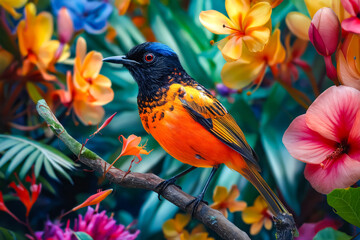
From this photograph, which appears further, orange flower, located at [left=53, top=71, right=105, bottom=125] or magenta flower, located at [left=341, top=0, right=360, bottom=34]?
orange flower, located at [left=53, top=71, right=105, bottom=125]

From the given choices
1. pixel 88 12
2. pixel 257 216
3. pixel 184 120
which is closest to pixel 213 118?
pixel 184 120

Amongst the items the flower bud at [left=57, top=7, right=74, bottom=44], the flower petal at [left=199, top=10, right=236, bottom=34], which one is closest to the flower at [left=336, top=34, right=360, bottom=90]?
the flower petal at [left=199, top=10, right=236, bottom=34]

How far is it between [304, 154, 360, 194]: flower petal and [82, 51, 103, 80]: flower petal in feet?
0.93

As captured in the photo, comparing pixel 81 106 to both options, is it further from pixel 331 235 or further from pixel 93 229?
pixel 331 235

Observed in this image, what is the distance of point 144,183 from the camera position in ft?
1.29

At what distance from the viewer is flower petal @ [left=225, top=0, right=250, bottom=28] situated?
0.41 m

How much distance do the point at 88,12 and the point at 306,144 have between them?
35 cm

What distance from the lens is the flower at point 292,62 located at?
49 cm

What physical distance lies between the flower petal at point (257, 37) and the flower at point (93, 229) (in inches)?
10.2

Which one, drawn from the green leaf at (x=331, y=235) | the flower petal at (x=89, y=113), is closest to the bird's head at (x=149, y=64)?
the flower petal at (x=89, y=113)

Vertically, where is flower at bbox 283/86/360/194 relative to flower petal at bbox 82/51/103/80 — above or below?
below

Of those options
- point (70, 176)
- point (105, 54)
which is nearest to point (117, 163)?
point (70, 176)

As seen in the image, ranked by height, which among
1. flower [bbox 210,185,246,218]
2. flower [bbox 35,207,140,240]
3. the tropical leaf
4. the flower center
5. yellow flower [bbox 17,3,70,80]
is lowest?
flower [bbox 210,185,246,218]

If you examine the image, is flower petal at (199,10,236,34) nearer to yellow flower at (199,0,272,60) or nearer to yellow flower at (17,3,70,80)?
yellow flower at (199,0,272,60)
